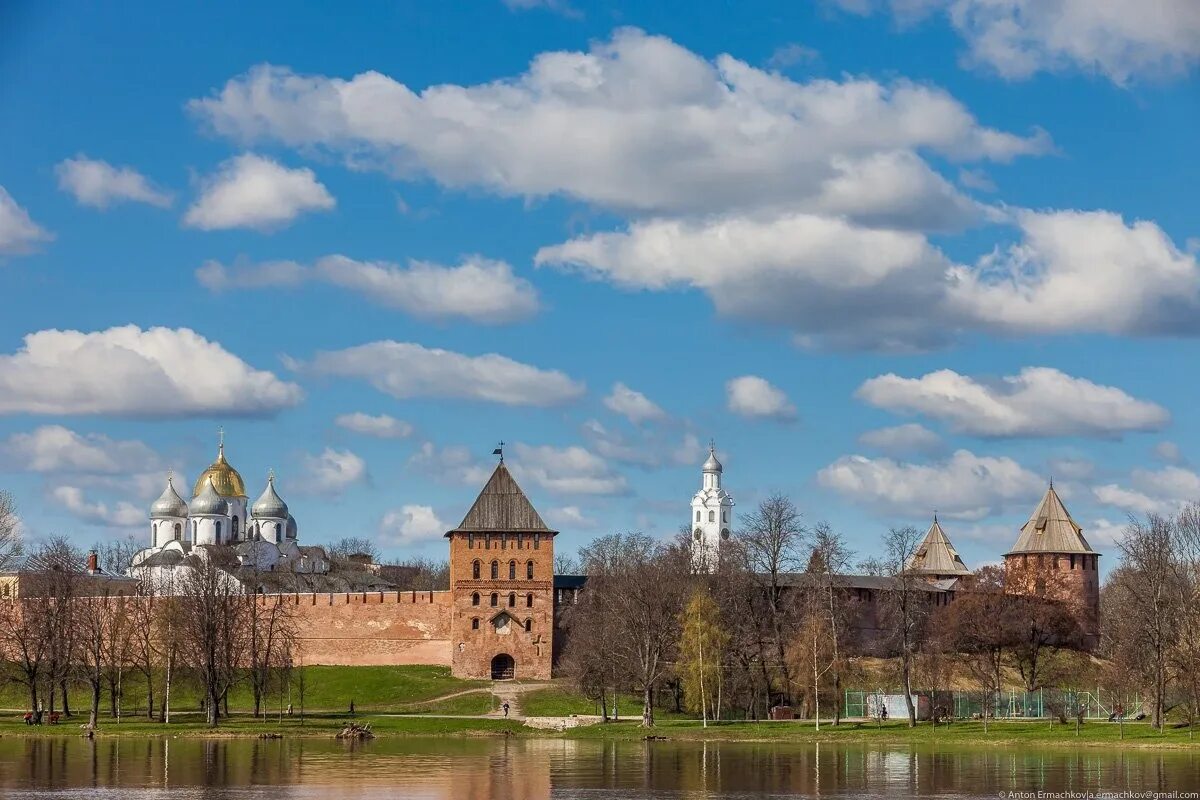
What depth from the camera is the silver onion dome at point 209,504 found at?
11381 centimetres

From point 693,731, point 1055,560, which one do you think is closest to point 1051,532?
point 1055,560

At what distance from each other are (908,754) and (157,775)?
20.4 metres

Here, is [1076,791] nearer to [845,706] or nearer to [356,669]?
[845,706]

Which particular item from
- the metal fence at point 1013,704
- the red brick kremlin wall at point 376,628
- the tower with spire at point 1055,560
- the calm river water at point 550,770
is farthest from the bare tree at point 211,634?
the tower with spire at point 1055,560

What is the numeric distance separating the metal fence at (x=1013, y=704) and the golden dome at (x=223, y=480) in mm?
61681

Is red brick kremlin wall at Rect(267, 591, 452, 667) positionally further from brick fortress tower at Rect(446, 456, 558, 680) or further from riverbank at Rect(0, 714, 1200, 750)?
riverbank at Rect(0, 714, 1200, 750)

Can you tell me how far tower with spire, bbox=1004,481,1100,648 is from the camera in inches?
3376

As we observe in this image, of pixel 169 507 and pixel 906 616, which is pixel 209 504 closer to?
pixel 169 507

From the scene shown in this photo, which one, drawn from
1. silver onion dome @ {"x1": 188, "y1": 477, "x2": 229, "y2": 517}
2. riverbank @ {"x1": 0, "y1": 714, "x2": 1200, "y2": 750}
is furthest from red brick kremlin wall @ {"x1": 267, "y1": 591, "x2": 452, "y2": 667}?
silver onion dome @ {"x1": 188, "y1": 477, "x2": 229, "y2": 517}

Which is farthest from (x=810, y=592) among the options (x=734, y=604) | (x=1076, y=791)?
(x=1076, y=791)

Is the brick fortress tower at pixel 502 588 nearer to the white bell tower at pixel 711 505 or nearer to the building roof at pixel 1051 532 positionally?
the building roof at pixel 1051 532

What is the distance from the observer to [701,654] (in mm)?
61188

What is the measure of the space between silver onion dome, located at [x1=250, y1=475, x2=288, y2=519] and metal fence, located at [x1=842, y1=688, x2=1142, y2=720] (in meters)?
61.2

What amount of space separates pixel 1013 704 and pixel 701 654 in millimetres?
11716
